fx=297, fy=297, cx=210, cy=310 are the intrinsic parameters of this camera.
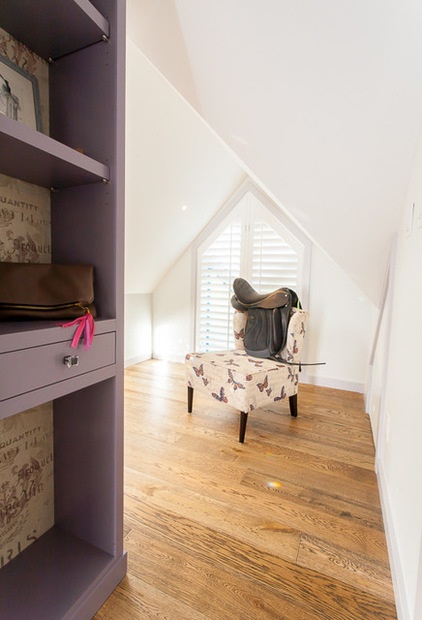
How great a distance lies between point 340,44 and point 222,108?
72 centimetres

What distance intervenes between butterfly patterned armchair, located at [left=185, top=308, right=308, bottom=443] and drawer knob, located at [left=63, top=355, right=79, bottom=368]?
1.29 m

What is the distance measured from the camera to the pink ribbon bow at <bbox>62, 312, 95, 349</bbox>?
0.81 meters

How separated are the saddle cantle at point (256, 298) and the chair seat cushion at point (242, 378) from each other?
1.43 feet

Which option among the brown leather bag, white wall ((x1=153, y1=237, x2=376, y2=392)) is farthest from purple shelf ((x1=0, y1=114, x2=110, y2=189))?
white wall ((x1=153, y1=237, x2=376, y2=392))

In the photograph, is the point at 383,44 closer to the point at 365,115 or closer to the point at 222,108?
the point at 365,115

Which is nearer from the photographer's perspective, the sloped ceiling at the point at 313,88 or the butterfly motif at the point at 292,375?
the sloped ceiling at the point at 313,88

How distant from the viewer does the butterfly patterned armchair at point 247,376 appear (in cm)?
193

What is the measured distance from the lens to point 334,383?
2988mm

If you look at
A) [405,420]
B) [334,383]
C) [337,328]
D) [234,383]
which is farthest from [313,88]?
[334,383]

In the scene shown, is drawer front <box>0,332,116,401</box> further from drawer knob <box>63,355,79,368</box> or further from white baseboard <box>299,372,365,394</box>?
white baseboard <box>299,372,365,394</box>

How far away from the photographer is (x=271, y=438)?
2.01 meters

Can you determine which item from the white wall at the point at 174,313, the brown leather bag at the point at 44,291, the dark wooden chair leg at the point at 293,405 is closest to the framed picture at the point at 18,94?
the brown leather bag at the point at 44,291

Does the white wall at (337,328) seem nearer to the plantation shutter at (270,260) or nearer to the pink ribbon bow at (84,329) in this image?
the plantation shutter at (270,260)

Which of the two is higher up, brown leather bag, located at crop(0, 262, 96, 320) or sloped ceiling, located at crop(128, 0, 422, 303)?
sloped ceiling, located at crop(128, 0, 422, 303)
